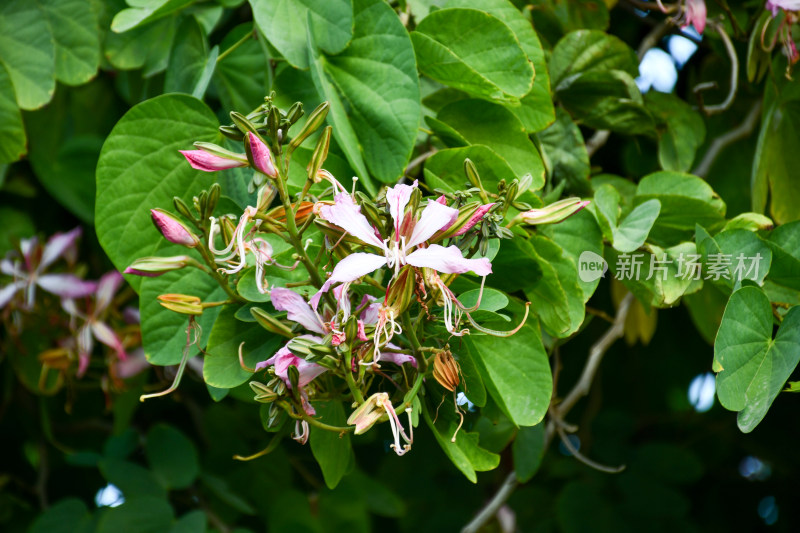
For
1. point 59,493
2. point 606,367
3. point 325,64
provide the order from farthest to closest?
point 606,367 → point 59,493 → point 325,64

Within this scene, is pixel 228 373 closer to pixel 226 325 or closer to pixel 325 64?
pixel 226 325

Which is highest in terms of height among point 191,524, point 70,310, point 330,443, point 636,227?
point 636,227

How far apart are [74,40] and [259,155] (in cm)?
56

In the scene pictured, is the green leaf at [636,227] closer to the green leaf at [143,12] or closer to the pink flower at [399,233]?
the pink flower at [399,233]

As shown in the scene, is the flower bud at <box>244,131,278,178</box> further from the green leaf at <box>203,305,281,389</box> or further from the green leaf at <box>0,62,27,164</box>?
the green leaf at <box>0,62,27,164</box>

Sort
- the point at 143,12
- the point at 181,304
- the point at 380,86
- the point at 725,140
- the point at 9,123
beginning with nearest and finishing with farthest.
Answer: the point at 181,304, the point at 380,86, the point at 143,12, the point at 9,123, the point at 725,140

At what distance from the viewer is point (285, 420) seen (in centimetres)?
57

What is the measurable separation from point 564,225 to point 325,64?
258 millimetres

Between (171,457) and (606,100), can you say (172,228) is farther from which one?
(171,457)

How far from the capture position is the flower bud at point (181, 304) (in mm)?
548

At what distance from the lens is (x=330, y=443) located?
0.61 m

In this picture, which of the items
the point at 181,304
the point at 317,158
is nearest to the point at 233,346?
the point at 181,304

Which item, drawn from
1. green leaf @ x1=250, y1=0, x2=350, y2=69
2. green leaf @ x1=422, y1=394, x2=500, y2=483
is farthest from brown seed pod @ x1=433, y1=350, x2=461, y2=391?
green leaf @ x1=250, y1=0, x2=350, y2=69

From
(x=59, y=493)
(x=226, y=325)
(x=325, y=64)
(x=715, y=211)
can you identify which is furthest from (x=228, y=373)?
(x=59, y=493)
